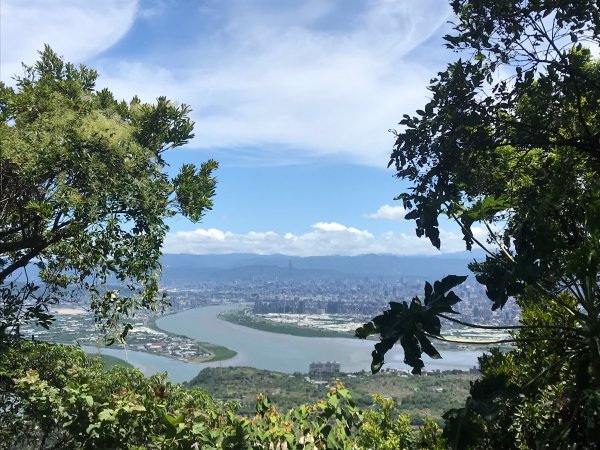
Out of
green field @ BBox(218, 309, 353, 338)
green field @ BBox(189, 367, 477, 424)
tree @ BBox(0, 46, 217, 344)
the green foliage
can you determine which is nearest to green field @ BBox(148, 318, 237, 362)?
green field @ BBox(189, 367, 477, 424)

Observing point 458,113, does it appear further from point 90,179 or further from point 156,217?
point 90,179

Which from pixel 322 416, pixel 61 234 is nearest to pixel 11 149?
pixel 61 234

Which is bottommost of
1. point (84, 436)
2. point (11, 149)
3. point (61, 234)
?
point (84, 436)

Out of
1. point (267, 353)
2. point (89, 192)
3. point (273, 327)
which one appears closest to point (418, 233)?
point (89, 192)

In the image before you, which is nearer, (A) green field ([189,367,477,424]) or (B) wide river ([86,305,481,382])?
(A) green field ([189,367,477,424])

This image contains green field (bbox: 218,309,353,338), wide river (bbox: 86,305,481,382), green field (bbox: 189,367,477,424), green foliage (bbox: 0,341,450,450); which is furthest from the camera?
green field (bbox: 218,309,353,338)

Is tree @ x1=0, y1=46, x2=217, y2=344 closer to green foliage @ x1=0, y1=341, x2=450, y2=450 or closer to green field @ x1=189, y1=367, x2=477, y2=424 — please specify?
green foliage @ x1=0, y1=341, x2=450, y2=450
